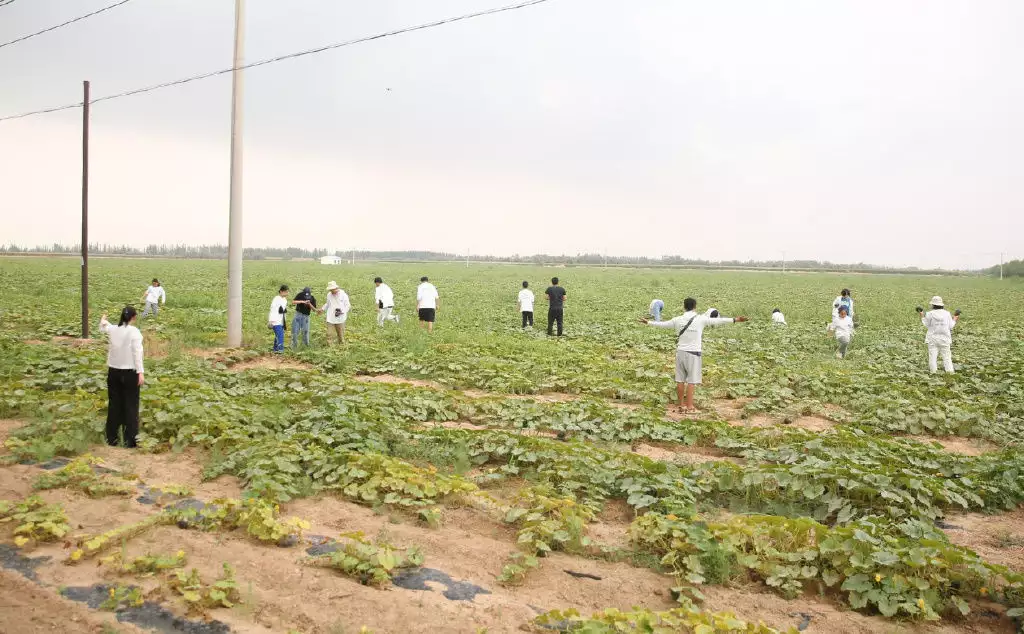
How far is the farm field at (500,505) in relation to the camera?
4.52 meters

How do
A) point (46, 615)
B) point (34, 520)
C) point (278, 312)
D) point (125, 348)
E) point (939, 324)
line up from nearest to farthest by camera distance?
1. point (46, 615)
2. point (34, 520)
3. point (125, 348)
4. point (939, 324)
5. point (278, 312)

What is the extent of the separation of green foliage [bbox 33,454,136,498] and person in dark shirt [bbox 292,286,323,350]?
30.5 ft

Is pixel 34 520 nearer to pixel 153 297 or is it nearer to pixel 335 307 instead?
pixel 335 307

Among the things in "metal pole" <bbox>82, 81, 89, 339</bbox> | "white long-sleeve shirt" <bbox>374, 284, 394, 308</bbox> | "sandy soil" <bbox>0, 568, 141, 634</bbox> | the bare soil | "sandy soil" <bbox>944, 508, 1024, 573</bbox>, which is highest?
"metal pole" <bbox>82, 81, 89, 339</bbox>

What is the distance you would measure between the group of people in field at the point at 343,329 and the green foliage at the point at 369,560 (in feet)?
12.6

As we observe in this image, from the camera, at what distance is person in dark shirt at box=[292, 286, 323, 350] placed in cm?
1562

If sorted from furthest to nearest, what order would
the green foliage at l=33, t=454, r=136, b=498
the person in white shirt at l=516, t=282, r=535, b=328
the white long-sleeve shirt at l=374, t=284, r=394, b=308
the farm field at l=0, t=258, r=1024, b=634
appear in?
the person in white shirt at l=516, t=282, r=535, b=328 < the white long-sleeve shirt at l=374, t=284, r=394, b=308 < the green foliage at l=33, t=454, r=136, b=498 < the farm field at l=0, t=258, r=1024, b=634

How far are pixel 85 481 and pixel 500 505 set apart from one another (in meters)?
3.90

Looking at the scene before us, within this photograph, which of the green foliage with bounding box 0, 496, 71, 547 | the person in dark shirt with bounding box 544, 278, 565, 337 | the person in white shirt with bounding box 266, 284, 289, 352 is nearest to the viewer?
the green foliage with bounding box 0, 496, 71, 547

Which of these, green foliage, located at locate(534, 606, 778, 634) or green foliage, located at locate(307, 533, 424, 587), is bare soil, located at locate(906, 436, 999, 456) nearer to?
green foliage, located at locate(534, 606, 778, 634)

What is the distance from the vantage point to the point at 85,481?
616 cm

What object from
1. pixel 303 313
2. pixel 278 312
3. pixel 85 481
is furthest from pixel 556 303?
pixel 85 481

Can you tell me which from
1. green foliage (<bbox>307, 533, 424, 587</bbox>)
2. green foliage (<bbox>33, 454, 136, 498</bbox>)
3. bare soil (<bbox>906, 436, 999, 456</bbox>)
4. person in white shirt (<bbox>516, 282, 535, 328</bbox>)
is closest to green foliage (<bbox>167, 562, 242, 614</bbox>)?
green foliage (<bbox>307, 533, 424, 587</bbox>)

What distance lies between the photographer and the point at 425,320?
19344 millimetres
